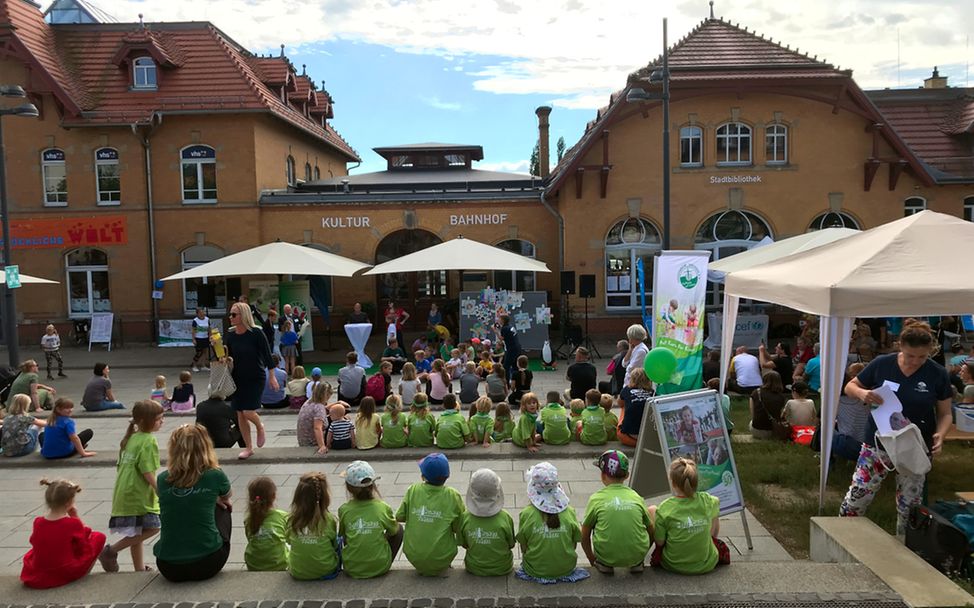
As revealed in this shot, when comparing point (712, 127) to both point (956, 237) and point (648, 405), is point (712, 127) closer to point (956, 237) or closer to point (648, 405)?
A: point (956, 237)

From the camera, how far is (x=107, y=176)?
22.5 m

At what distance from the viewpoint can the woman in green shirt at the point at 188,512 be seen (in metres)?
4.63

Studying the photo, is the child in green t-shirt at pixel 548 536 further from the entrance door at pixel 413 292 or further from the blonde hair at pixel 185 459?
the entrance door at pixel 413 292

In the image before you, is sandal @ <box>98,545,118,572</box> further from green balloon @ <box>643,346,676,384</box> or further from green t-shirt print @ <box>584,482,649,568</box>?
green balloon @ <box>643,346,676,384</box>

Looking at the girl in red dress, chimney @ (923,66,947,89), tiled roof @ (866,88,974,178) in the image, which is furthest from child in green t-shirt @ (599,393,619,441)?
chimney @ (923,66,947,89)

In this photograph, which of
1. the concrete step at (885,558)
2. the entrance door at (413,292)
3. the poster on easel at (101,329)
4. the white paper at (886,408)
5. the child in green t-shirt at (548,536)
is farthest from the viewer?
the entrance door at (413,292)

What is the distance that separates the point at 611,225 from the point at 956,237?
15.1m

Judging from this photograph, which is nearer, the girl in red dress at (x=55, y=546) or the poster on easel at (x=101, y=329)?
the girl in red dress at (x=55, y=546)

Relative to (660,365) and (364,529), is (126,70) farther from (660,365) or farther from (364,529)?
(364,529)

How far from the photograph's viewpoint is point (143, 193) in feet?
73.4

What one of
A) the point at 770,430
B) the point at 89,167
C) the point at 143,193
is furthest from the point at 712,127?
the point at 89,167

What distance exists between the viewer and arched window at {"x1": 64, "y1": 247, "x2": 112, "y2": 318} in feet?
74.5

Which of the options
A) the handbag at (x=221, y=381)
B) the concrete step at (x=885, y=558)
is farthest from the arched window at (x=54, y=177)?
the concrete step at (x=885, y=558)

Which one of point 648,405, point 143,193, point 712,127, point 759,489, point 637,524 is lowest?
point 759,489
